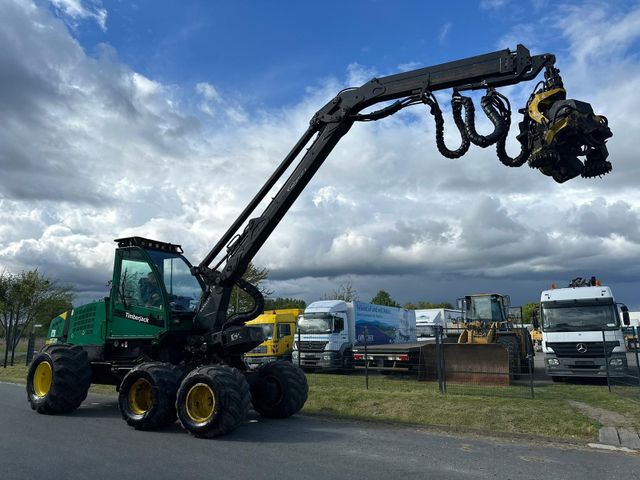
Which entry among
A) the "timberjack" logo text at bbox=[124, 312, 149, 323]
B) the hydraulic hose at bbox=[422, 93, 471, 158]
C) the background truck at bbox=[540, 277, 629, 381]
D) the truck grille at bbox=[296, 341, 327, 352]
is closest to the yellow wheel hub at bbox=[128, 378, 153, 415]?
the "timberjack" logo text at bbox=[124, 312, 149, 323]

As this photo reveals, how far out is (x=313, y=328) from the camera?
22.3m

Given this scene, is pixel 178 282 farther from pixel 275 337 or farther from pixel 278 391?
pixel 275 337

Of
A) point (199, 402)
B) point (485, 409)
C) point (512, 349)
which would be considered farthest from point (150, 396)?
point (512, 349)

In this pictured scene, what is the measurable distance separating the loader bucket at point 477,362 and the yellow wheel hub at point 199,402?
8584mm

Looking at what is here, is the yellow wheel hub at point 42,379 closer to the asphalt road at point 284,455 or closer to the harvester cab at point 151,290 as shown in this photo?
the asphalt road at point 284,455

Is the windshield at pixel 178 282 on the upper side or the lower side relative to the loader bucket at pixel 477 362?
upper

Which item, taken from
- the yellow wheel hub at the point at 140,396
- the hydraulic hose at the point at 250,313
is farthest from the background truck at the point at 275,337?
the yellow wheel hub at the point at 140,396

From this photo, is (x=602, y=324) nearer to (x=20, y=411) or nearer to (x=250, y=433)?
(x=250, y=433)

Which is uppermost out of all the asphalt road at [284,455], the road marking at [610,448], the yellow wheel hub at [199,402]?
the yellow wheel hub at [199,402]

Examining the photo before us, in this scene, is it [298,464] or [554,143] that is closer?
[298,464]

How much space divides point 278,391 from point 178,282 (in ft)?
8.98

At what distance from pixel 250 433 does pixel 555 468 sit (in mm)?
4319

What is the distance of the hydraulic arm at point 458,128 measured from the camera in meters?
7.32

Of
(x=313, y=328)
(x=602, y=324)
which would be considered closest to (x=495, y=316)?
(x=602, y=324)
